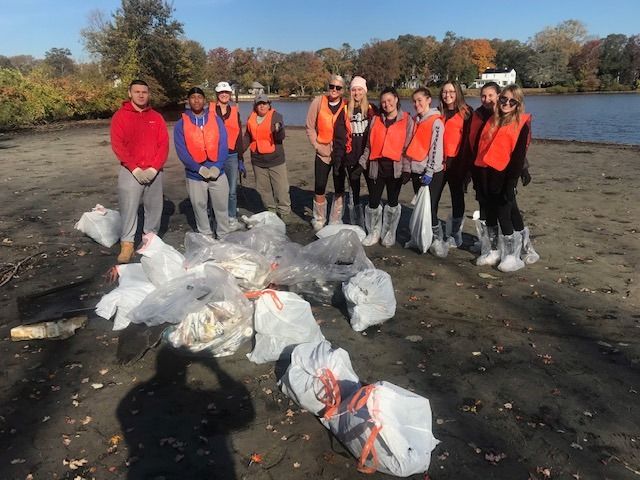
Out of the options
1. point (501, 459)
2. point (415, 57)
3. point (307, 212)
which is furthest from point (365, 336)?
point (415, 57)

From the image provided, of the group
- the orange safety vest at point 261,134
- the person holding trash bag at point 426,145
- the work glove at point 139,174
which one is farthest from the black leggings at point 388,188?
the work glove at point 139,174

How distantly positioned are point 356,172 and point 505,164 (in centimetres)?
187

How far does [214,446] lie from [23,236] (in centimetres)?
517

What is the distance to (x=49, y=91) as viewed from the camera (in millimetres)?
25391

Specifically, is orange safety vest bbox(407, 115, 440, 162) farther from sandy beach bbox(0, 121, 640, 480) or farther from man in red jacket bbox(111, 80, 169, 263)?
man in red jacket bbox(111, 80, 169, 263)

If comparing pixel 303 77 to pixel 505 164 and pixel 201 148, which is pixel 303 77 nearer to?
pixel 201 148

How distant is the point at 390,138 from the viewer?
5234 millimetres

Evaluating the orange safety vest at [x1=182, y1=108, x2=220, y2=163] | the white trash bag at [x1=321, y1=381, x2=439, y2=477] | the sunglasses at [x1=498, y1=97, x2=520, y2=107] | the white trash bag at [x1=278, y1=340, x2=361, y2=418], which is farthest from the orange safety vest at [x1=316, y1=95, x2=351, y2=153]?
the white trash bag at [x1=321, y1=381, x2=439, y2=477]

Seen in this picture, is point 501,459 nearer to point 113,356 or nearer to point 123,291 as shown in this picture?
point 113,356

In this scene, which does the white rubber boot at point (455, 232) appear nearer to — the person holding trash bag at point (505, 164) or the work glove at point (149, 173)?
the person holding trash bag at point (505, 164)

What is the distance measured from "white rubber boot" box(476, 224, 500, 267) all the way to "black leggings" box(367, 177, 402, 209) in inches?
38.3

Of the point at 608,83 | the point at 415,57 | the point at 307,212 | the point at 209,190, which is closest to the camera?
the point at 209,190

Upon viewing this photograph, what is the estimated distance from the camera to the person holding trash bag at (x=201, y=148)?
17.2 ft

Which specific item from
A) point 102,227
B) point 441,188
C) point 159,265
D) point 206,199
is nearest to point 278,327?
point 159,265
